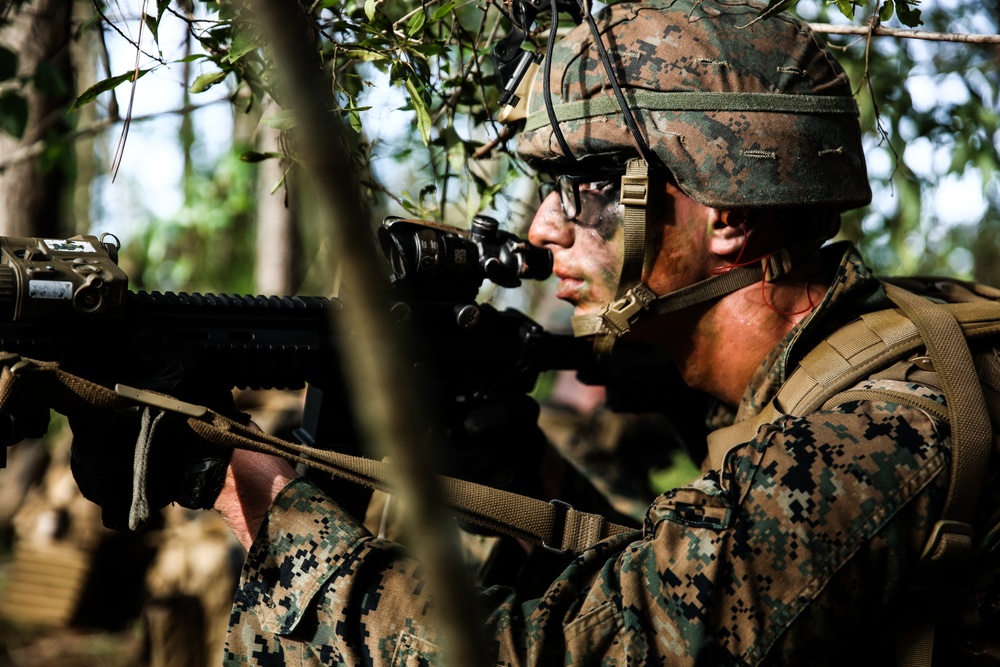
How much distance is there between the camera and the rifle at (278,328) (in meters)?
1.97

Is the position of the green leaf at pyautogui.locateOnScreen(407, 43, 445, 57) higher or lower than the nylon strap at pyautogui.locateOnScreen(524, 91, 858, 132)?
higher

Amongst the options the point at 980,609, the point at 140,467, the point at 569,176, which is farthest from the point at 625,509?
the point at 140,467

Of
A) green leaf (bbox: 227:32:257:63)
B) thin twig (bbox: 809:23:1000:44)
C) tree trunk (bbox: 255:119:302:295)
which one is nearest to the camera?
green leaf (bbox: 227:32:257:63)

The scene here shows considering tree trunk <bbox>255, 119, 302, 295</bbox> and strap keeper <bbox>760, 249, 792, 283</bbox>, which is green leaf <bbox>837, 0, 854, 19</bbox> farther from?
tree trunk <bbox>255, 119, 302, 295</bbox>

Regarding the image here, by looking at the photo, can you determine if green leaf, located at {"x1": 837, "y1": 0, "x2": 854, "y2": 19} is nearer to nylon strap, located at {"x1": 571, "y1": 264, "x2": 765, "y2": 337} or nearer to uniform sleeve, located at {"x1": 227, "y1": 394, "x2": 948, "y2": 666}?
nylon strap, located at {"x1": 571, "y1": 264, "x2": 765, "y2": 337}

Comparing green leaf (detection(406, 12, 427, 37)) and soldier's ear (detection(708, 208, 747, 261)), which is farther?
soldier's ear (detection(708, 208, 747, 261))

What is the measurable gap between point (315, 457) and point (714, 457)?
1141mm

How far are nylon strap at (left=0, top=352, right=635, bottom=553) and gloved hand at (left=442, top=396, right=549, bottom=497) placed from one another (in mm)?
600

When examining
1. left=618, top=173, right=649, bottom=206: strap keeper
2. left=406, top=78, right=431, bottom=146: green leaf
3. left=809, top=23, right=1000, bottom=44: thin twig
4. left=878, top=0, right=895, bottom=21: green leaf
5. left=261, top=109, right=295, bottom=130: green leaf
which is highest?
left=878, top=0, right=895, bottom=21: green leaf

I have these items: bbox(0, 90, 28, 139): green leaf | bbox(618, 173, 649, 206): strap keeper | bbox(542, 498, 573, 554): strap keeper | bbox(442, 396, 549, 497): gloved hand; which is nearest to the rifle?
bbox(442, 396, 549, 497): gloved hand

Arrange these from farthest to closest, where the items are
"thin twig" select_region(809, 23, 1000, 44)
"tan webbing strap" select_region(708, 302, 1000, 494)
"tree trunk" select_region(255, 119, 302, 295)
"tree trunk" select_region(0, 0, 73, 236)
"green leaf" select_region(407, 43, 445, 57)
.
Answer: "tree trunk" select_region(255, 119, 302, 295) → "tree trunk" select_region(0, 0, 73, 236) → "green leaf" select_region(407, 43, 445, 57) → "thin twig" select_region(809, 23, 1000, 44) → "tan webbing strap" select_region(708, 302, 1000, 494)

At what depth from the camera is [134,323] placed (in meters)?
2.11

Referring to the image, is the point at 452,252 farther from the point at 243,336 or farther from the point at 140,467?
the point at 140,467

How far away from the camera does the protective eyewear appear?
8.71ft
